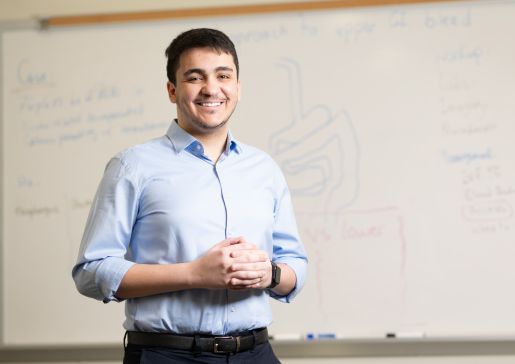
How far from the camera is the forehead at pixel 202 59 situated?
5.02ft

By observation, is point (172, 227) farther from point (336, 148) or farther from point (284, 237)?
point (336, 148)

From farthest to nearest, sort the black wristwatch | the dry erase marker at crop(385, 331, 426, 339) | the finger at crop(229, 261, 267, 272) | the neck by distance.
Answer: the dry erase marker at crop(385, 331, 426, 339) → the neck → the black wristwatch → the finger at crop(229, 261, 267, 272)

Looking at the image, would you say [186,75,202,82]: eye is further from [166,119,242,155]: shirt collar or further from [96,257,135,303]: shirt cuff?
[96,257,135,303]: shirt cuff

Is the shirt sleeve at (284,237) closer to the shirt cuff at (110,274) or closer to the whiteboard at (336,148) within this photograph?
the shirt cuff at (110,274)

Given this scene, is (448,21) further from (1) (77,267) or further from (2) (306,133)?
(1) (77,267)

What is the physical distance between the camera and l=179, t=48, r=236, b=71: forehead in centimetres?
153

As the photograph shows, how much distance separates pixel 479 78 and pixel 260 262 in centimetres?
161

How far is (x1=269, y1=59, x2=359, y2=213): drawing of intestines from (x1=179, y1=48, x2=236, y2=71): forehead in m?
1.19

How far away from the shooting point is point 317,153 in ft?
8.91

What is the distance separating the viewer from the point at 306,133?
2.72 m

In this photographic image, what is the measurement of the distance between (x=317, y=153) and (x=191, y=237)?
1332 mm

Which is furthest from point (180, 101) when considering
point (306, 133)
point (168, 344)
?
point (306, 133)

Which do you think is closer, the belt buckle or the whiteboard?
the belt buckle

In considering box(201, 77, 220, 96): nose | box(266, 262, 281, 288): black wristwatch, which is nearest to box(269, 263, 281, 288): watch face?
box(266, 262, 281, 288): black wristwatch
